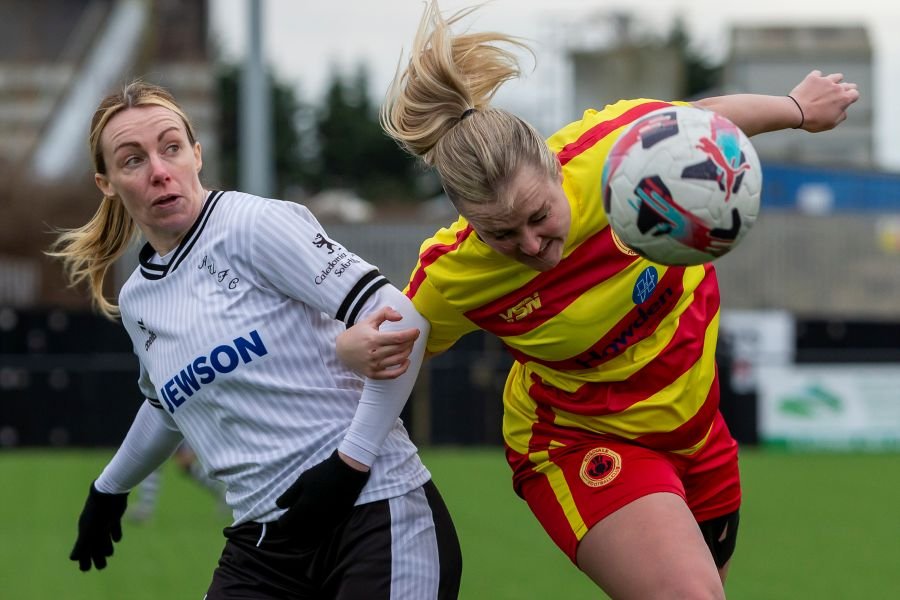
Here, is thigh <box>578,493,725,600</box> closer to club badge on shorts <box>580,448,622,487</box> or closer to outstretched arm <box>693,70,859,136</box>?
club badge on shorts <box>580,448,622,487</box>

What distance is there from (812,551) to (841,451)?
968 cm

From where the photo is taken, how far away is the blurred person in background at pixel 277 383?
352 centimetres

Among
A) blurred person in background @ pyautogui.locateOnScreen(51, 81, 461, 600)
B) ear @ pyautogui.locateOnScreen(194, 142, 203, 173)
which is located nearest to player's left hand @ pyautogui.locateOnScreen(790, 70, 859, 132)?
blurred person in background @ pyautogui.locateOnScreen(51, 81, 461, 600)

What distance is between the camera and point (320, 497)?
3438 mm

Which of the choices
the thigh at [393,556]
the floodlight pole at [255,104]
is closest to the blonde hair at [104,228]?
the thigh at [393,556]

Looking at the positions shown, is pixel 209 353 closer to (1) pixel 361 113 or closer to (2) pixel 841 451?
(2) pixel 841 451

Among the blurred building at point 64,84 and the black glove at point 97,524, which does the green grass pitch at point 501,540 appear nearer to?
the black glove at point 97,524

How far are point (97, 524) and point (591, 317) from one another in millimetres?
1559

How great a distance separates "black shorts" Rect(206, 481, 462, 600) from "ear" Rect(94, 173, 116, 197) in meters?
0.97

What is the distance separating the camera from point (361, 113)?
183 ft

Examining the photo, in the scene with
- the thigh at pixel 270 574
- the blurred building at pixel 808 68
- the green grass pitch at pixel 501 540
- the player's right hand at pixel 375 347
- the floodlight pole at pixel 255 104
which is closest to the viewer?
the player's right hand at pixel 375 347

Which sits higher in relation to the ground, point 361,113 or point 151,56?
point 151,56

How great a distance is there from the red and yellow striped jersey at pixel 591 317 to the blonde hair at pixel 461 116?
7.8 inches

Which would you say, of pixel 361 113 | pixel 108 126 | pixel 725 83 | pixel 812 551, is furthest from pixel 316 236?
pixel 361 113
